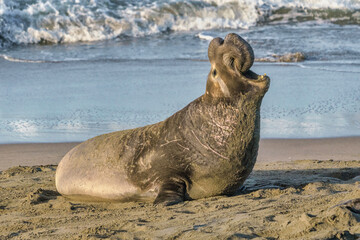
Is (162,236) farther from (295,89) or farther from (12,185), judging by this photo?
(295,89)

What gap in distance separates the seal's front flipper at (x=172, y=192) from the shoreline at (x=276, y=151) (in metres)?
2.88

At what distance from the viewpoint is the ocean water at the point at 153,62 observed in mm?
9500

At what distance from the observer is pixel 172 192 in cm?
492

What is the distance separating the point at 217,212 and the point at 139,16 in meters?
18.7

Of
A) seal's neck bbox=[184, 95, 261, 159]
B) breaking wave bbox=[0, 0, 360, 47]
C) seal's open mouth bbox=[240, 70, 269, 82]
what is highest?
seal's open mouth bbox=[240, 70, 269, 82]

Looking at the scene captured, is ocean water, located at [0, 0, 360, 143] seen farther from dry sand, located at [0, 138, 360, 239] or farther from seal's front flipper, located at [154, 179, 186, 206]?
→ seal's front flipper, located at [154, 179, 186, 206]

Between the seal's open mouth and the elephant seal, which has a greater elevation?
the seal's open mouth

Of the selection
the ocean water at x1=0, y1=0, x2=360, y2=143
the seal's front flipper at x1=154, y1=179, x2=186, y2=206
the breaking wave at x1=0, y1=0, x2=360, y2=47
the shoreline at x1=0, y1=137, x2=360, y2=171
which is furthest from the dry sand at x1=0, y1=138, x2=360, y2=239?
the breaking wave at x1=0, y1=0, x2=360, y2=47

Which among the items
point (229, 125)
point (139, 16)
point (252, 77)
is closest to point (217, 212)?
point (229, 125)

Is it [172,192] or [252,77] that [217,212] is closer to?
[172,192]

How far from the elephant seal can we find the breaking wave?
15.9m

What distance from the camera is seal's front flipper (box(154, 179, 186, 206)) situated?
4.86 metres

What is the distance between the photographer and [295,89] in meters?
11.5

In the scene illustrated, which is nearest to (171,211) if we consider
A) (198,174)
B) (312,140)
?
(198,174)
